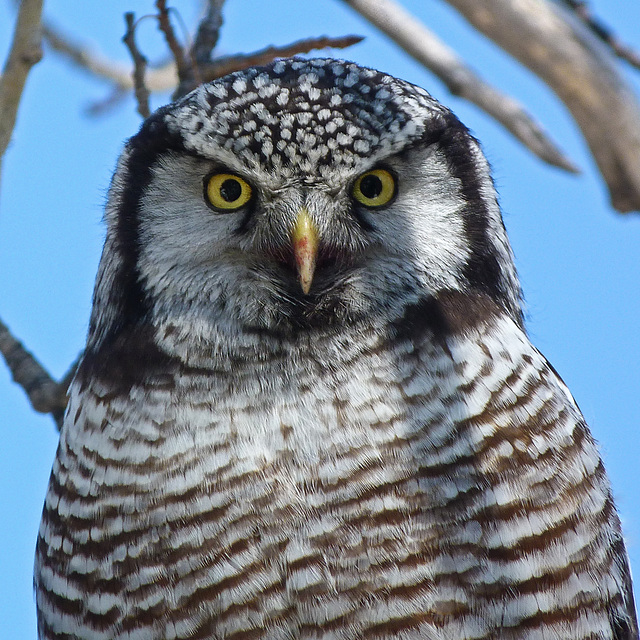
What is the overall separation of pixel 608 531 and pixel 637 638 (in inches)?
19.7

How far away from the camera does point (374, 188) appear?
3543 mm

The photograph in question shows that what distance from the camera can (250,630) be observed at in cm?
322

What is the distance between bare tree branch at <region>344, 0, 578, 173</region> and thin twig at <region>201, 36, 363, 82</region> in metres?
1.26

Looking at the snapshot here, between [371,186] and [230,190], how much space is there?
1.59ft

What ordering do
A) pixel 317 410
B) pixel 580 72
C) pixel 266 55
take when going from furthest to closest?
pixel 580 72 → pixel 266 55 → pixel 317 410

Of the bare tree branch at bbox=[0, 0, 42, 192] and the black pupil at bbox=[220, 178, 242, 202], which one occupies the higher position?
the bare tree branch at bbox=[0, 0, 42, 192]

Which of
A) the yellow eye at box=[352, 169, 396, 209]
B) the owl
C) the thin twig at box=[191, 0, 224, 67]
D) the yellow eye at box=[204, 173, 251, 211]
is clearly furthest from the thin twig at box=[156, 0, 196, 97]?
the yellow eye at box=[352, 169, 396, 209]

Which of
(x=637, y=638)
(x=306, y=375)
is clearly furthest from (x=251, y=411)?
(x=637, y=638)

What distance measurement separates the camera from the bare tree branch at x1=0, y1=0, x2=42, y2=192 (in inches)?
139

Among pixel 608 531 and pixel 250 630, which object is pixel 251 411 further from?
pixel 608 531

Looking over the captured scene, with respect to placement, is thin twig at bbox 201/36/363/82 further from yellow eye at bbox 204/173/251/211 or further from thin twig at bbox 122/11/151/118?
yellow eye at bbox 204/173/251/211

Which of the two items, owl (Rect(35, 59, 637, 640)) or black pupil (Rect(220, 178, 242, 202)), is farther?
black pupil (Rect(220, 178, 242, 202))

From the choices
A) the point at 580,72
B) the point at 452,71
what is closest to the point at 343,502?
the point at 580,72

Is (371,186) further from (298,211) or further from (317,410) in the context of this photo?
(317,410)
